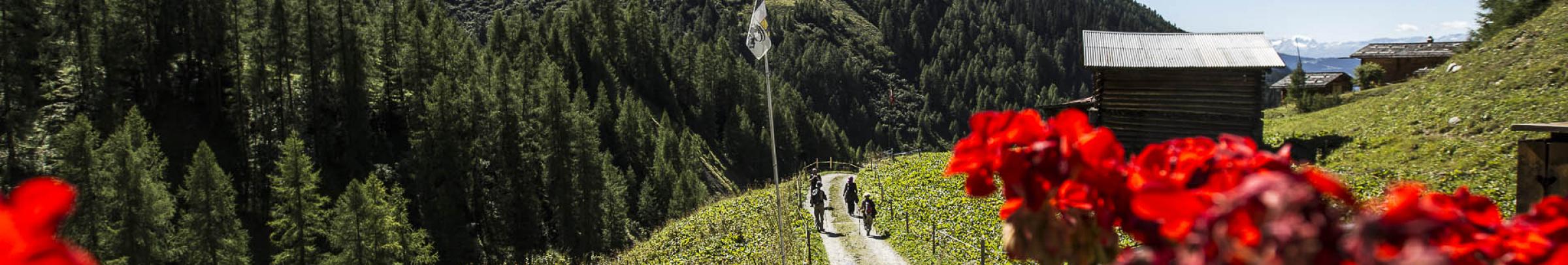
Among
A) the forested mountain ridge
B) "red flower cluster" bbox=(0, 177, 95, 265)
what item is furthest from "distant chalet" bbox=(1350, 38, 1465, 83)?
"red flower cluster" bbox=(0, 177, 95, 265)

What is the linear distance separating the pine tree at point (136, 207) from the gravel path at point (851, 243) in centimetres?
2921

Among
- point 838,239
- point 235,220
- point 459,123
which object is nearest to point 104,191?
point 235,220

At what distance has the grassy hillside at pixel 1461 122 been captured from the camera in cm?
1576

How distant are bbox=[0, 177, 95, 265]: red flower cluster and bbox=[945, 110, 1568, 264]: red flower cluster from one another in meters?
1.54

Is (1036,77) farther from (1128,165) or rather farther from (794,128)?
(1128,165)

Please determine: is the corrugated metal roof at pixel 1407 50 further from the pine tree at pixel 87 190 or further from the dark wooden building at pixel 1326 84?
the pine tree at pixel 87 190

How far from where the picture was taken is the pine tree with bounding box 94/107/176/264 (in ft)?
122

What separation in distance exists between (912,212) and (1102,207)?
20.4m

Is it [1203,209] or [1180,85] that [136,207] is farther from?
[1203,209]

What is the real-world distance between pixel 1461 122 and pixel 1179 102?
6088 millimetres

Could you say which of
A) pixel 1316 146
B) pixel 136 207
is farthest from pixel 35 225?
pixel 136 207

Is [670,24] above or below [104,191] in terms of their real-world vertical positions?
above

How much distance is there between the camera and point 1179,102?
23297 millimetres

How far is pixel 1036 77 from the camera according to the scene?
551ft
